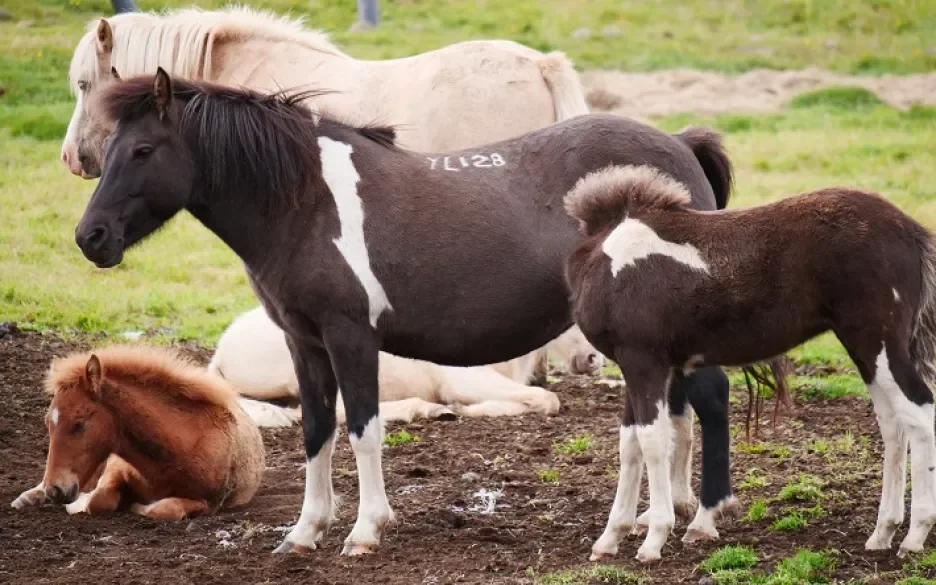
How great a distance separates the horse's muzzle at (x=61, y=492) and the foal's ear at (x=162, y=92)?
1.97 metres

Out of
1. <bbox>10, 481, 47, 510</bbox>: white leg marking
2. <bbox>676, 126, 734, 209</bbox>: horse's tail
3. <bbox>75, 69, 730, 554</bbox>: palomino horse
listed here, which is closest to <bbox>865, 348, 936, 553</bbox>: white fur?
A: <bbox>75, 69, 730, 554</bbox>: palomino horse

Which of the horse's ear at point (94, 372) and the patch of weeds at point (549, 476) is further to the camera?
the patch of weeds at point (549, 476)

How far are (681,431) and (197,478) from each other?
2.63 m

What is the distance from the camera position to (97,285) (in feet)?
40.5

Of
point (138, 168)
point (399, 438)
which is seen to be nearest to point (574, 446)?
point (399, 438)

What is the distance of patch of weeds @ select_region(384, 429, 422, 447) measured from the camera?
8.38 meters

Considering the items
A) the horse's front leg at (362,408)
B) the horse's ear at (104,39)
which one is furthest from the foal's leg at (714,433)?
the horse's ear at (104,39)

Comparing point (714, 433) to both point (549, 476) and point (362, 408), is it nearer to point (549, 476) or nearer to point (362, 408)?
point (549, 476)

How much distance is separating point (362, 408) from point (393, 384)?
130 inches

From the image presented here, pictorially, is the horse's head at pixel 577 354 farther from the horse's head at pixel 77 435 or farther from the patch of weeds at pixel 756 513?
the horse's head at pixel 77 435

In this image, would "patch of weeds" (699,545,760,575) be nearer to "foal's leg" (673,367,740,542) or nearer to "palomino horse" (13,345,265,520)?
"foal's leg" (673,367,740,542)

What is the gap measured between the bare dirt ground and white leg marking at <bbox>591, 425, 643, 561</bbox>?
1257cm

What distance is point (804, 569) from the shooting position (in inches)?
203

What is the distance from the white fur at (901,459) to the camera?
16.8 feet
